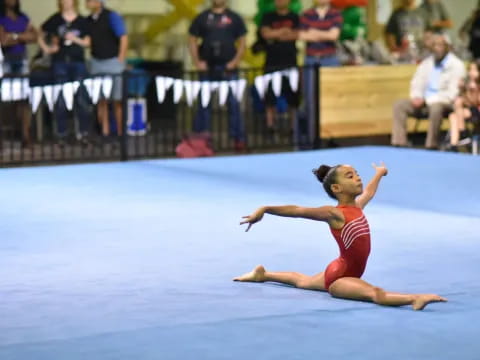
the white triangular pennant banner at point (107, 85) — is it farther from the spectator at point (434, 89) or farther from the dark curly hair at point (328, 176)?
the dark curly hair at point (328, 176)

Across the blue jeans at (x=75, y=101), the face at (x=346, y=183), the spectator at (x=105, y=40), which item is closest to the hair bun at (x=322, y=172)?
the face at (x=346, y=183)

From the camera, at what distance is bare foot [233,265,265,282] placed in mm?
8094

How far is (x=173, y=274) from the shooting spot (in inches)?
335

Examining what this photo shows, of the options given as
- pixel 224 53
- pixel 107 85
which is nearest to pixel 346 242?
pixel 107 85

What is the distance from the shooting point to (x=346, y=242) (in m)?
7.56

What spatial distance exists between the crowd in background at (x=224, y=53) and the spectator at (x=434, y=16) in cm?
251

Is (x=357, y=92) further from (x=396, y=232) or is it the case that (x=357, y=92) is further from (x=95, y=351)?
(x=95, y=351)

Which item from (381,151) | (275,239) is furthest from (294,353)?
(381,151)

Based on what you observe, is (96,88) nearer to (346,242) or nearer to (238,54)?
(238,54)

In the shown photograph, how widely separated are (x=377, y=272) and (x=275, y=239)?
1577mm

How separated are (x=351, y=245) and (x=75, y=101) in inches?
396

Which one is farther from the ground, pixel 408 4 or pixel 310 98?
pixel 408 4

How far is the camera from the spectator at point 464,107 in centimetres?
1673

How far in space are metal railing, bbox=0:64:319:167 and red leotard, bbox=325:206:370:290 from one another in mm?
8521
